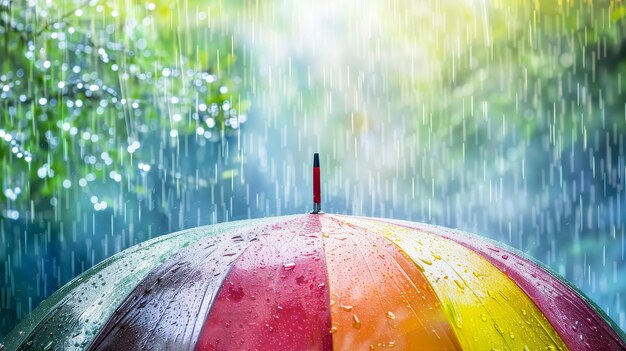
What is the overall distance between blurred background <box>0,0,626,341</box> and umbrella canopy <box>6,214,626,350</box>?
15.2ft

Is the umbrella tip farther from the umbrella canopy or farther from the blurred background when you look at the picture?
the blurred background

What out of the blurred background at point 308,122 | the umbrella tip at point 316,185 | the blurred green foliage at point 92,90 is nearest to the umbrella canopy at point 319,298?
the umbrella tip at point 316,185

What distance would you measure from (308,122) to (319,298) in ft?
31.3

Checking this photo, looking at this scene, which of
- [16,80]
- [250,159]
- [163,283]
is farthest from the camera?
[250,159]

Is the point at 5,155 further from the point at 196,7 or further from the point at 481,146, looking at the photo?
the point at 481,146

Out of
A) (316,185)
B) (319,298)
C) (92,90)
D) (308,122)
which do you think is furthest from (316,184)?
(308,122)

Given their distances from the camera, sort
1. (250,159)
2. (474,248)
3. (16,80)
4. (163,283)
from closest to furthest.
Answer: (163,283) → (474,248) → (16,80) → (250,159)

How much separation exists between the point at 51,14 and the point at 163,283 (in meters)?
5.83

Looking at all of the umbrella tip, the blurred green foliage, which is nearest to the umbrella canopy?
the umbrella tip

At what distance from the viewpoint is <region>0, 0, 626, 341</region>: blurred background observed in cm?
709

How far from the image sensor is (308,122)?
11.1 metres

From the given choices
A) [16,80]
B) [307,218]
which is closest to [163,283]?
[307,218]

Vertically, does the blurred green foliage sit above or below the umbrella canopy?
above

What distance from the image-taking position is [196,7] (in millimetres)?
8930
